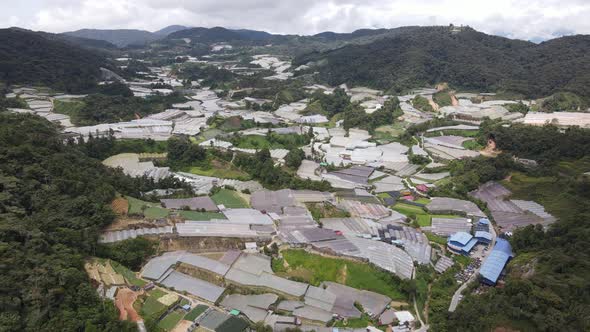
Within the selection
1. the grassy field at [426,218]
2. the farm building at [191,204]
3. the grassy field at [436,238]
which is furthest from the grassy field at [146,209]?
the grassy field at [426,218]

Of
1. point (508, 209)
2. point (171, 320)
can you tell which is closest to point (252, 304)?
point (171, 320)

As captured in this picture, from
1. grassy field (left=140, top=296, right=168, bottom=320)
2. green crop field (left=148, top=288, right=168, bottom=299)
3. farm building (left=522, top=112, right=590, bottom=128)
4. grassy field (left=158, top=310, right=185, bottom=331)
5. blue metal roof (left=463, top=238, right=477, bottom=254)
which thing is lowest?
grassy field (left=158, top=310, right=185, bottom=331)

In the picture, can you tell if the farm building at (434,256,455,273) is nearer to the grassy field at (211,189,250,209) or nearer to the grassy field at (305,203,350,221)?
the grassy field at (305,203,350,221)

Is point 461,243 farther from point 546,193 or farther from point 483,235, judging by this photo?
point 546,193

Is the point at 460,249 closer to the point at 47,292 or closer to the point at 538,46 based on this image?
the point at 47,292

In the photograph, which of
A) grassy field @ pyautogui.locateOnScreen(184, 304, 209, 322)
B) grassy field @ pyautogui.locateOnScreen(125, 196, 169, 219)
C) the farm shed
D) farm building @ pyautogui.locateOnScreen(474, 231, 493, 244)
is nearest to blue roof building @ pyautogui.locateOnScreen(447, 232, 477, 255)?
farm building @ pyautogui.locateOnScreen(474, 231, 493, 244)

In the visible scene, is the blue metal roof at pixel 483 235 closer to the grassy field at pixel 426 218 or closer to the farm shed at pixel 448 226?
the farm shed at pixel 448 226

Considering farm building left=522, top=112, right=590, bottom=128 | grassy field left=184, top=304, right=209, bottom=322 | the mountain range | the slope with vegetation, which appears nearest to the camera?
the slope with vegetation
